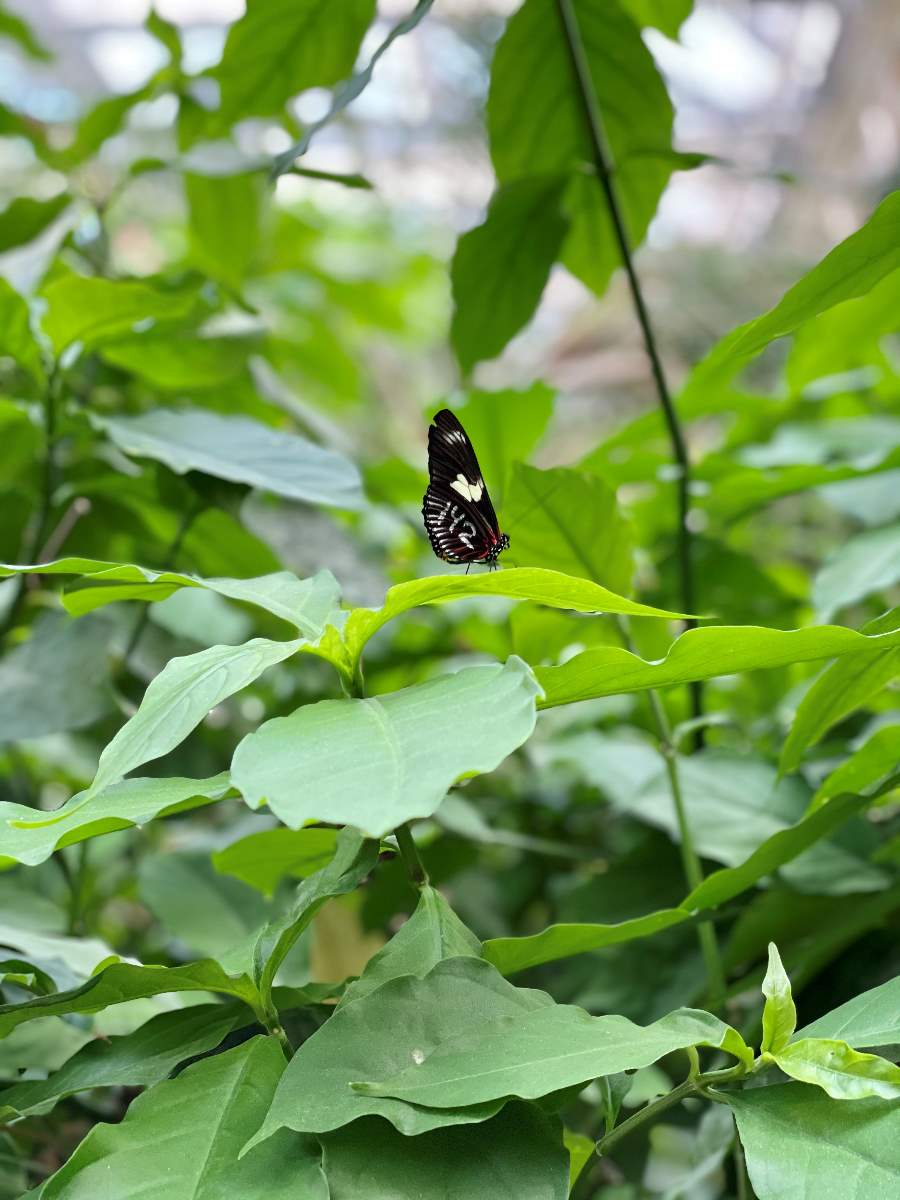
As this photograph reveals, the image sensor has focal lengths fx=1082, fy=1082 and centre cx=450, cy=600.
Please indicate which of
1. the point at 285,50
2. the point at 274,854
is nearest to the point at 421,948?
the point at 274,854

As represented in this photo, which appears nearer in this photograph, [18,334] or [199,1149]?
[199,1149]

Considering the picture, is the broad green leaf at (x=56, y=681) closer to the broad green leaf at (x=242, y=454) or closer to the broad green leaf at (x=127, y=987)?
the broad green leaf at (x=242, y=454)

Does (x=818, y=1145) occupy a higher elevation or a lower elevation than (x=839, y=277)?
lower

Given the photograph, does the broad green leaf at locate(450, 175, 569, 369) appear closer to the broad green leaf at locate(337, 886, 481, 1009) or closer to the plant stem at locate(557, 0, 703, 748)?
the plant stem at locate(557, 0, 703, 748)

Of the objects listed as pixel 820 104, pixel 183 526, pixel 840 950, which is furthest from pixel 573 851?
pixel 820 104

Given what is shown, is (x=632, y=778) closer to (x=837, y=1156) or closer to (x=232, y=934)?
(x=232, y=934)

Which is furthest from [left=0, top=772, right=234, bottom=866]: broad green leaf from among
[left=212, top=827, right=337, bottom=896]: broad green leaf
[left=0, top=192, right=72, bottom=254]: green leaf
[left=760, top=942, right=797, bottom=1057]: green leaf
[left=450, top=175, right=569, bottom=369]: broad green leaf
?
[left=0, top=192, right=72, bottom=254]: green leaf

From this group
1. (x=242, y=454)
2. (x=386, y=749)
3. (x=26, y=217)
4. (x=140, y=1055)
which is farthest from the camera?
(x=26, y=217)

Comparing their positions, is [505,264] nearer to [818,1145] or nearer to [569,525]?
[569,525]

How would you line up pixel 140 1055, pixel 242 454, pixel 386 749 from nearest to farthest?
pixel 386 749 → pixel 140 1055 → pixel 242 454
